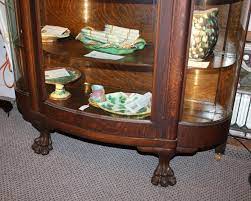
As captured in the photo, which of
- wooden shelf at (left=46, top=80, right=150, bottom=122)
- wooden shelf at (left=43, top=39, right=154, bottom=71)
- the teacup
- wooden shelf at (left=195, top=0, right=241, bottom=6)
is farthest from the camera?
the teacup

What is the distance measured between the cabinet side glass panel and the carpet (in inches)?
13.6

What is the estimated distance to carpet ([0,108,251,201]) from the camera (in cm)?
164

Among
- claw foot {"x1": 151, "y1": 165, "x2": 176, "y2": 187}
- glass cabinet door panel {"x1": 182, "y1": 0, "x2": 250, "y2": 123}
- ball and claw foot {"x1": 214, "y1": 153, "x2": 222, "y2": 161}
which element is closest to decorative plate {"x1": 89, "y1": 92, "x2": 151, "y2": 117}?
glass cabinet door panel {"x1": 182, "y1": 0, "x2": 250, "y2": 123}

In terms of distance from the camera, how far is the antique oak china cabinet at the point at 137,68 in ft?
4.68

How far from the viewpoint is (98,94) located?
1.77 meters

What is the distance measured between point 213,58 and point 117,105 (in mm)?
516

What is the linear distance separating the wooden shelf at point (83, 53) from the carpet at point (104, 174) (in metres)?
0.57

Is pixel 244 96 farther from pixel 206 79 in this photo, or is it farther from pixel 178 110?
pixel 178 110

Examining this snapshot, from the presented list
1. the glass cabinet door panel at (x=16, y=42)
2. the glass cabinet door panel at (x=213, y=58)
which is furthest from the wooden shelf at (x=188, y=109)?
the glass cabinet door panel at (x=16, y=42)

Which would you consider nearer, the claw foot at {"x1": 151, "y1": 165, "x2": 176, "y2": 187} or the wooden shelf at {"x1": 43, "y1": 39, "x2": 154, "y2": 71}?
the wooden shelf at {"x1": 43, "y1": 39, "x2": 154, "y2": 71}

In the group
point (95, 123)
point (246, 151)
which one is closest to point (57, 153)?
point (95, 123)

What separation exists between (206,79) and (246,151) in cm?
57

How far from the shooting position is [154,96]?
58.9 inches

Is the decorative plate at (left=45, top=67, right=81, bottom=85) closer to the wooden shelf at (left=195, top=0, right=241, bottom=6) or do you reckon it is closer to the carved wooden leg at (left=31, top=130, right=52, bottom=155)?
the carved wooden leg at (left=31, top=130, right=52, bottom=155)
